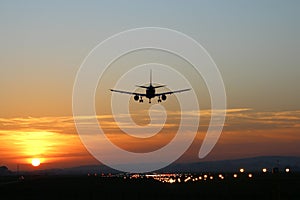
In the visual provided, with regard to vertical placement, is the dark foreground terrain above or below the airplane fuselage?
below

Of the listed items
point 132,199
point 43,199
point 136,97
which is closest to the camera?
point 132,199

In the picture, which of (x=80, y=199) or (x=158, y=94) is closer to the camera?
(x=80, y=199)

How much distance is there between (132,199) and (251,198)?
12530 mm

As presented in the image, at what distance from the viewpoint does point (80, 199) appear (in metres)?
61.9

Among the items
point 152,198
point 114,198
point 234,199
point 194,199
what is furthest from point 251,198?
point 114,198

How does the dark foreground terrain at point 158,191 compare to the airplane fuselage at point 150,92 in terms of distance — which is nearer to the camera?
the dark foreground terrain at point 158,191

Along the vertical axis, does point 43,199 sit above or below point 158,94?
below

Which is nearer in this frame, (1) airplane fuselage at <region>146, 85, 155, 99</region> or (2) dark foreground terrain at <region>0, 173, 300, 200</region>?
(2) dark foreground terrain at <region>0, 173, 300, 200</region>

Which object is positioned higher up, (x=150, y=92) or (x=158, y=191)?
(x=150, y=92)

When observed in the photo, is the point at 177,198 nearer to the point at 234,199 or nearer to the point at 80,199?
the point at 234,199

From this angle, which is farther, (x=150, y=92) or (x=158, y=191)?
(x=150, y=92)

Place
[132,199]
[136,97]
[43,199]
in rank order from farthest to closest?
[136,97] < [43,199] < [132,199]

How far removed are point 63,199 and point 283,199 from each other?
73.1ft

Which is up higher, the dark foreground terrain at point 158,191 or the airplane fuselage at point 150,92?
the airplane fuselage at point 150,92
